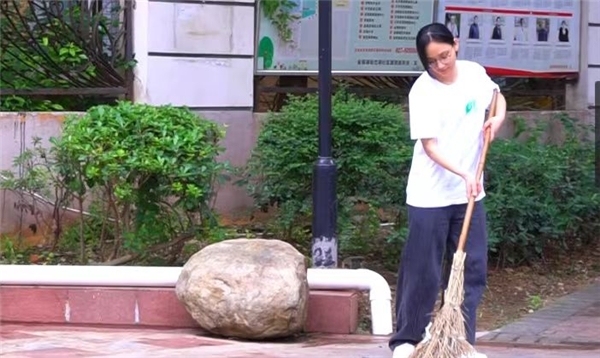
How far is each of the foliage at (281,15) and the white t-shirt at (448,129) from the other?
4.56 meters

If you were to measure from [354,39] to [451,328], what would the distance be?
5.47 metres

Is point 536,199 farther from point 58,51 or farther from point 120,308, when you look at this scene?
point 58,51

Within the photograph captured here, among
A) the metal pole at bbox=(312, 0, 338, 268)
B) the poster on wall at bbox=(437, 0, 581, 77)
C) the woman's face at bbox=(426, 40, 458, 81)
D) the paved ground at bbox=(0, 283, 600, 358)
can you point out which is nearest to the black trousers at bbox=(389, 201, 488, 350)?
the paved ground at bbox=(0, 283, 600, 358)

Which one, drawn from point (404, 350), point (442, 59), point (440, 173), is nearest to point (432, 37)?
point (442, 59)

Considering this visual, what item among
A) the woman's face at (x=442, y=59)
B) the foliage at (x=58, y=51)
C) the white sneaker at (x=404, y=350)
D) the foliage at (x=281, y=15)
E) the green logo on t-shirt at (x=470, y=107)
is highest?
the foliage at (x=281, y=15)

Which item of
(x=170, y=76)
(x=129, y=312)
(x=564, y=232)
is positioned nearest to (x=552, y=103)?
(x=564, y=232)

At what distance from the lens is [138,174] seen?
25.2 feet

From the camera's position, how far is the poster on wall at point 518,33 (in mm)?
11031

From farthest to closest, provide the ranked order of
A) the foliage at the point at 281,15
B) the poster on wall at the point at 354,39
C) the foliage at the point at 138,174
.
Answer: the poster on wall at the point at 354,39 → the foliage at the point at 281,15 → the foliage at the point at 138,174

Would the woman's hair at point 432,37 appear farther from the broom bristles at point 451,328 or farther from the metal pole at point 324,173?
the metal pole at point 324,173

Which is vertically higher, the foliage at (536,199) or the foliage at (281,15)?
the foliage at (281,15)

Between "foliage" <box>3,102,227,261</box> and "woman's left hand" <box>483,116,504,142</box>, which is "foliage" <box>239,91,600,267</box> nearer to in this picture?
"foliage" <box>3,102,227,261</box>

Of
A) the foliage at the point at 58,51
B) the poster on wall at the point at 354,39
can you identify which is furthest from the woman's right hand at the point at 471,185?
the poster on wall at the point at 354,39

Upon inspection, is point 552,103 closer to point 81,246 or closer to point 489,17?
point 489,17
